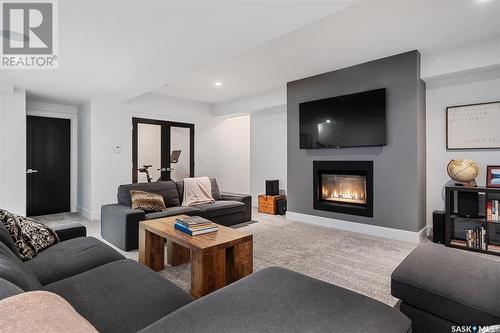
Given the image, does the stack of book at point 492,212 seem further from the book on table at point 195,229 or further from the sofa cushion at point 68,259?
the sofa cushion at point 68,259

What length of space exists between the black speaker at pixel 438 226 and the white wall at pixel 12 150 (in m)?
6.48

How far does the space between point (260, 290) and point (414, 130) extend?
3.37 meters

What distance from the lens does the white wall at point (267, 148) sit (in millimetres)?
6008

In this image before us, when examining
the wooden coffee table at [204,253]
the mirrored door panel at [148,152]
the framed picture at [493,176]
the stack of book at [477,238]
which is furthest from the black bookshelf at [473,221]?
the mirrored door panel at [148,152]

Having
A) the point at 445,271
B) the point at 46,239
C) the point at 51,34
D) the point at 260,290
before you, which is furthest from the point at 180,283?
the point at 51,34

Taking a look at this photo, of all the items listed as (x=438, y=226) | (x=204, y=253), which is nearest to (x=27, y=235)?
(x=204, y=253)

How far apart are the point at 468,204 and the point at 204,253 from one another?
3.49m

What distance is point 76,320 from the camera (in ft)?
2.08

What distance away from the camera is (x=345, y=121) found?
4109 mm

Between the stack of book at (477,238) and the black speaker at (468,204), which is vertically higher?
the black speaker at (468,204)

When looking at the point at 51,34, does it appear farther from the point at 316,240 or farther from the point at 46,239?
the point at 316,240

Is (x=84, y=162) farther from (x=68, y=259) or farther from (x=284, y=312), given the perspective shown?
(x=284, y=312)

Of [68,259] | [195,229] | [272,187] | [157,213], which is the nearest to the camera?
[68,259]

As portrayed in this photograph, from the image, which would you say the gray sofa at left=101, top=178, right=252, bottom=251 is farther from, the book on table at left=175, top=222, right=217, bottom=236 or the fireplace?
the fireplace
